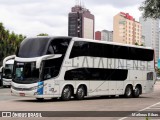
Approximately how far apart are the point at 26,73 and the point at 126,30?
137441mm

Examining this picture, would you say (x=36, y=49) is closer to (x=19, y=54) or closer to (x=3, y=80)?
(x=19, y=54)

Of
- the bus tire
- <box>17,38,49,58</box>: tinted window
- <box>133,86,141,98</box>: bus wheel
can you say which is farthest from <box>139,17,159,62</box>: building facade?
<box>17,38,49,58</box>: tinted window

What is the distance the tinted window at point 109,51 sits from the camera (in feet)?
81.9

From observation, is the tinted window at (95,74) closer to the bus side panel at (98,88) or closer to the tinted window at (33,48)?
the bus side panel at (98,88)

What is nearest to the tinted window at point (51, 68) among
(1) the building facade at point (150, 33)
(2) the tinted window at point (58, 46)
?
(2) the tinted window at point (58, 46)

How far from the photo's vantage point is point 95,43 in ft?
86.0

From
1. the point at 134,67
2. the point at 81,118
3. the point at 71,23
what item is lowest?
the point at 81,118

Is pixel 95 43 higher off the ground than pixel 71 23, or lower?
lower

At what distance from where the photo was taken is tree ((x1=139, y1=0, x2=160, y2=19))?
2883 centimetres

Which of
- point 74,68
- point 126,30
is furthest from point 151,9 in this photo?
point 126,30

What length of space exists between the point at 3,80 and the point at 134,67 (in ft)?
77.7

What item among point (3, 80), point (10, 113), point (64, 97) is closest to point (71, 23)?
point (3, 80)

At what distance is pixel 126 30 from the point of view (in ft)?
520

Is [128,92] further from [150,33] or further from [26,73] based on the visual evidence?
[150,33]
